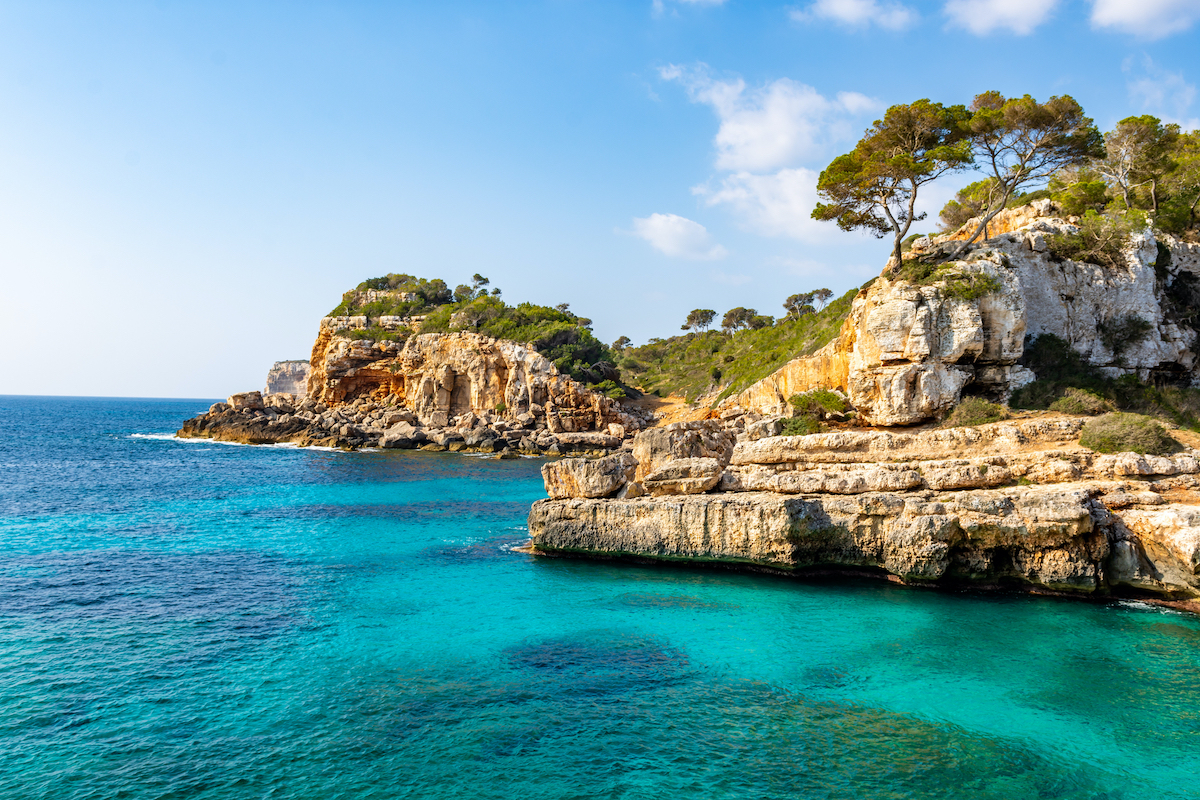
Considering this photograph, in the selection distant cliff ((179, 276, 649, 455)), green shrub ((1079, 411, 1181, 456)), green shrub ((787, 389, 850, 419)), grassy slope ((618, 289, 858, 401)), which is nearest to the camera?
green shrub ((1079, 411, 1181, 456))

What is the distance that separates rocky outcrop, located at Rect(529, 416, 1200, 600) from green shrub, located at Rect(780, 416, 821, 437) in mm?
2346

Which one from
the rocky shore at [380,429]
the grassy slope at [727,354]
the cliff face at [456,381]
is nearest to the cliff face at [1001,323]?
the grassy slope at [727,354]

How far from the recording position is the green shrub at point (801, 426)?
21.5 meters

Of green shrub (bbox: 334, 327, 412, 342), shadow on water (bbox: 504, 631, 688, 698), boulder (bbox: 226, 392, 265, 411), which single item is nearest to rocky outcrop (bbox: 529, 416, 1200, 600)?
shadow on water (bbox: 504, 631, 688, 698)

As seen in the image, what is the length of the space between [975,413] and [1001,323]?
353 cm

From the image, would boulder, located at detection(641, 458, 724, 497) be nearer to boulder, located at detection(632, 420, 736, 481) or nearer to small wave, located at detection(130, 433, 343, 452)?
boulder, located at detection(632, 420, 736, 481)

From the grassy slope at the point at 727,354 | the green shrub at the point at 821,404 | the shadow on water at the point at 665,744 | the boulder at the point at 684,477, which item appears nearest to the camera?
the shadow on water at the point at 665,744

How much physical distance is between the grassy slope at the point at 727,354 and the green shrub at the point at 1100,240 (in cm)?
1042

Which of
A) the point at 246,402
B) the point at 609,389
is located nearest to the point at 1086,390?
the point at 609,389

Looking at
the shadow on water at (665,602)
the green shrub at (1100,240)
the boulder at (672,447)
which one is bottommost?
the shadow on water at (665,602)

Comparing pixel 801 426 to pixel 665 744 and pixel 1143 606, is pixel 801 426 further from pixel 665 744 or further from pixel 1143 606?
pixel 665 744

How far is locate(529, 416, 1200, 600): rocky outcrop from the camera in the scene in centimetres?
1498

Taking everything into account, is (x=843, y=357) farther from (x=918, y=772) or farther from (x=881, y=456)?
(x=918, y=772)

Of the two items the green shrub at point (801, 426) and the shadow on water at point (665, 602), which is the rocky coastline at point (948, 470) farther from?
the shadow on water at point (665, 602)
